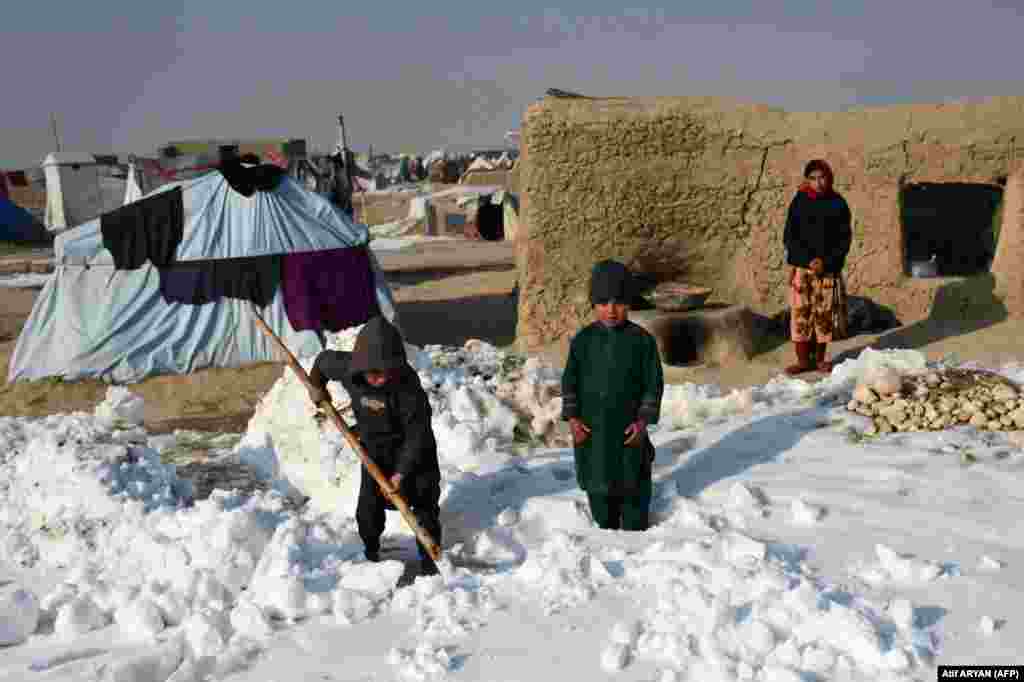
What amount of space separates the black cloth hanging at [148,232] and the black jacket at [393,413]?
6043 mm

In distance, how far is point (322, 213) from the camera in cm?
914

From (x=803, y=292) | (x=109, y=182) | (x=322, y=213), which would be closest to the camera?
(x=803, y=292)

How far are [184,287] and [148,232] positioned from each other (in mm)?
604

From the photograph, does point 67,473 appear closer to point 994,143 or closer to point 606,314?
point 606,314

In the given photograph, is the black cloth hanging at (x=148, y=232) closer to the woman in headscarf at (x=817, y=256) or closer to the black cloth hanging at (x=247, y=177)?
the black cloth hanging at (x=247, y=177)

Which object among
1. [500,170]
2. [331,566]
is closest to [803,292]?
[331,566]

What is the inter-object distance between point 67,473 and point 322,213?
556 cm

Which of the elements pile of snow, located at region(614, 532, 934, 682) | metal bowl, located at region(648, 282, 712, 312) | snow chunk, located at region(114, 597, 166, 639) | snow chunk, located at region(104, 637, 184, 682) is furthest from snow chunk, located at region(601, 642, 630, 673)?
metal bowl, located at region(648, 282, 712, 312)

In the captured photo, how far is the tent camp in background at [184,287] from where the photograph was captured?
8602 millimetres

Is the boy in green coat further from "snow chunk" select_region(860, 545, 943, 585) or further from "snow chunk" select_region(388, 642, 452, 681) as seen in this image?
"snow chunk" select_region(388, 642, 452, 681)

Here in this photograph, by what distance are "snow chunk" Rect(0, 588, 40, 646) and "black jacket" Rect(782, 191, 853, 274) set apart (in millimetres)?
4950

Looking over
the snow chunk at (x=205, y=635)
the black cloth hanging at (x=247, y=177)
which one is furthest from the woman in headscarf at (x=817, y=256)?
the black cloth hanging at (x=247, y=177)

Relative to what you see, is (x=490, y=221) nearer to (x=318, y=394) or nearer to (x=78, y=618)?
(x=318, y=394)

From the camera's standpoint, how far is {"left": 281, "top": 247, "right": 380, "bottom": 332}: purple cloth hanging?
8.78 metres
